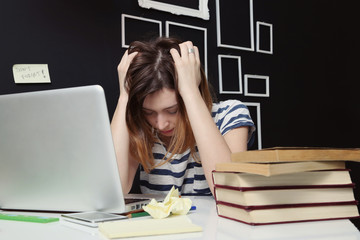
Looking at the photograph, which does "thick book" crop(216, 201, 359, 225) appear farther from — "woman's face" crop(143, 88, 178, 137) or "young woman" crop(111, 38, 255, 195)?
"woman's face" crop(143, 88, 178, 137)

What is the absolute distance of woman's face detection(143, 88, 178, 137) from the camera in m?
1.34

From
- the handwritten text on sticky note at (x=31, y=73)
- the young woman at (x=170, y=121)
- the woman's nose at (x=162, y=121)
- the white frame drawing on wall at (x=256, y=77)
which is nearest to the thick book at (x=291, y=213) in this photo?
the young woman at (x=170, y=121)

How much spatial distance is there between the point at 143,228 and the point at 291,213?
0.28 m

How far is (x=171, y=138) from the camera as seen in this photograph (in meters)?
1.54

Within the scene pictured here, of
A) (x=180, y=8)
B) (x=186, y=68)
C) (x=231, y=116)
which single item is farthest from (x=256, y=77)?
(x=186, y=68)

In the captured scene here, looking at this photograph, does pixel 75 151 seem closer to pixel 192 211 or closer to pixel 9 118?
pixel 9 118

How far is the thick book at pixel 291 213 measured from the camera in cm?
76

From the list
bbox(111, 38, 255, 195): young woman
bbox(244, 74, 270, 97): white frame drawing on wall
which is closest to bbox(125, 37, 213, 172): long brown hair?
bbox(111, 38, 255, 195): young woman

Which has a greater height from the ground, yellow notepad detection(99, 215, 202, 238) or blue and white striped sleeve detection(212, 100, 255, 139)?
blue and white striped sleeve detection(212, 100, 255, 139)

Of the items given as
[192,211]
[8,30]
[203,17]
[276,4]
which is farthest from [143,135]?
[276,4]

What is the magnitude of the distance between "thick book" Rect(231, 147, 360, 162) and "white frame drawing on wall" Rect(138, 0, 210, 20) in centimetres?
146

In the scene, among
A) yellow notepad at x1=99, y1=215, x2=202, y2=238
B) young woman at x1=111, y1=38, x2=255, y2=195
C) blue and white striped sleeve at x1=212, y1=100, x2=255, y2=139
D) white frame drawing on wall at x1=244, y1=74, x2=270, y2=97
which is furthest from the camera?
white frame drawing on wall at x1=244, y1=74, x2=270, y2=97

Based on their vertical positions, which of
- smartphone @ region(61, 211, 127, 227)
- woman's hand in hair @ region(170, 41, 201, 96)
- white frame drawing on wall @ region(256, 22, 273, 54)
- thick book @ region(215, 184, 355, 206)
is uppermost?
white frame drawing on wall @ region(256, 22, 273, 54)

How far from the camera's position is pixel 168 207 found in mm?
858
